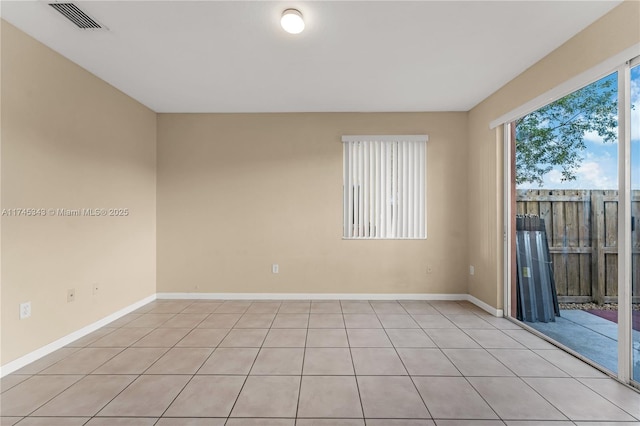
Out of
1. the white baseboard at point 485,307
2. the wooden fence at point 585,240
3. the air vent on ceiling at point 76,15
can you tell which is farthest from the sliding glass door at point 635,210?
the air vent on ceiling at point 76,15

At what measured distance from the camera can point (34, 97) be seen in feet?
8.04

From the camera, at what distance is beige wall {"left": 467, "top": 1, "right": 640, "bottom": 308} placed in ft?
6.81

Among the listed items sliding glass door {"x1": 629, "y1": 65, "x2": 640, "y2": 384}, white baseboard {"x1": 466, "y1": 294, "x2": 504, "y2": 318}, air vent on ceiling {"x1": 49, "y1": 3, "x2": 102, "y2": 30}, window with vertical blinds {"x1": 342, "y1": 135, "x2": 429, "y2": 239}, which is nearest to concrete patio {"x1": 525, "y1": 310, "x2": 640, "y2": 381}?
sliding glass door {"x1": 629, "y1": 65, "x2": 640, "y2": 384}

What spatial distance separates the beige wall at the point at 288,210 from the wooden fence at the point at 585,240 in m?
1.47

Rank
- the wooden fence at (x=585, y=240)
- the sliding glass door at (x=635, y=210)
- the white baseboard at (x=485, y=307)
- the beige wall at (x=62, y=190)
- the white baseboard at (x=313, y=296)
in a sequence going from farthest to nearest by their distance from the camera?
the white baseboard at (x=313, y=296) → the white baseboard at (x=485, y=307) → the beige wall at (x=62, y=190) → the wooden fence at (x=585, y=240) → the sliding glass door at (x=635, y=210)

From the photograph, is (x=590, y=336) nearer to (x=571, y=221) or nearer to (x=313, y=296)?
(x=571, y=221)

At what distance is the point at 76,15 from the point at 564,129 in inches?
165

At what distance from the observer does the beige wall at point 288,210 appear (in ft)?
13.6

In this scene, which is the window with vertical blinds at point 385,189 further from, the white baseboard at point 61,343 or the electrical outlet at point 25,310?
the electrical outlet at point 25,310

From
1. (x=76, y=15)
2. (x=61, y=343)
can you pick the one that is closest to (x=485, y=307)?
(x=61, y=343)

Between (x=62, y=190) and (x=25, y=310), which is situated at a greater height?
(x=62, y=190)

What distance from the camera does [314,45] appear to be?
250cm

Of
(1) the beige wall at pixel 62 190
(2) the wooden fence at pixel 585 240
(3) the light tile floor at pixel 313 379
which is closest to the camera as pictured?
(3) the light tile floor at pixel 313 379

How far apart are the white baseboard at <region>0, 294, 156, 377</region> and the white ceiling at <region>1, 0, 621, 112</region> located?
2695 millimetres
